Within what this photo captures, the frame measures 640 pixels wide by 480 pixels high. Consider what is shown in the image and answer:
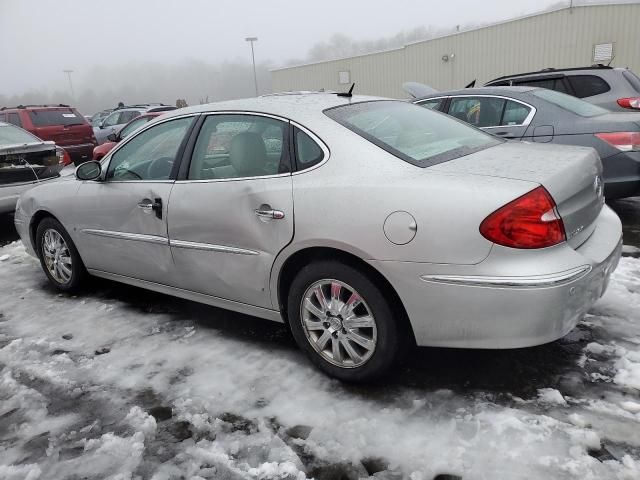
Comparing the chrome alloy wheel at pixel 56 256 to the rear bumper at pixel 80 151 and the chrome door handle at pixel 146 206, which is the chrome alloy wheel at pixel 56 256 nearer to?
the chrome door handle at pixel 146 206

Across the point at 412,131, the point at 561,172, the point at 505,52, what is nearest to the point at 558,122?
the point at 412,131

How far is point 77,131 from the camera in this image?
12680 millimetres

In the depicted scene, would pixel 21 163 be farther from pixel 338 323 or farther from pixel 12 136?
pixel 338 323

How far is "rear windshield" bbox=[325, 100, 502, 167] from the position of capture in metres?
2.70

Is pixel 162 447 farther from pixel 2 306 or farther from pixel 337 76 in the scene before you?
pixel 337 76

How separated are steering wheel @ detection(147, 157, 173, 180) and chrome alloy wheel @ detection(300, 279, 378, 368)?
1.35 metres

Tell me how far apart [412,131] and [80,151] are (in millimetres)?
11727

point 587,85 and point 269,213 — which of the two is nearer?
point 269,213

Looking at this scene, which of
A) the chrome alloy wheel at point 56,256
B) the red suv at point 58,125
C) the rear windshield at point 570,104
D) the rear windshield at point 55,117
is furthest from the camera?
the rear windshield at point 55,117

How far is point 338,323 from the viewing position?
2.69 meters

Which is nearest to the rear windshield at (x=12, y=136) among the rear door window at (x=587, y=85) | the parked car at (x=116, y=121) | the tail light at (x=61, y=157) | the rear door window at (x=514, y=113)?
the tail light at (x=61, y=157)

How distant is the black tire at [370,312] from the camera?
2510mm

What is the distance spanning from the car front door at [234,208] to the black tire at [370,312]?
0.21m

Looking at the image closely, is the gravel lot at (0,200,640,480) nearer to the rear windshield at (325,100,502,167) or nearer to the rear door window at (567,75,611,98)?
the rear windshield at (325,100,502,167)
